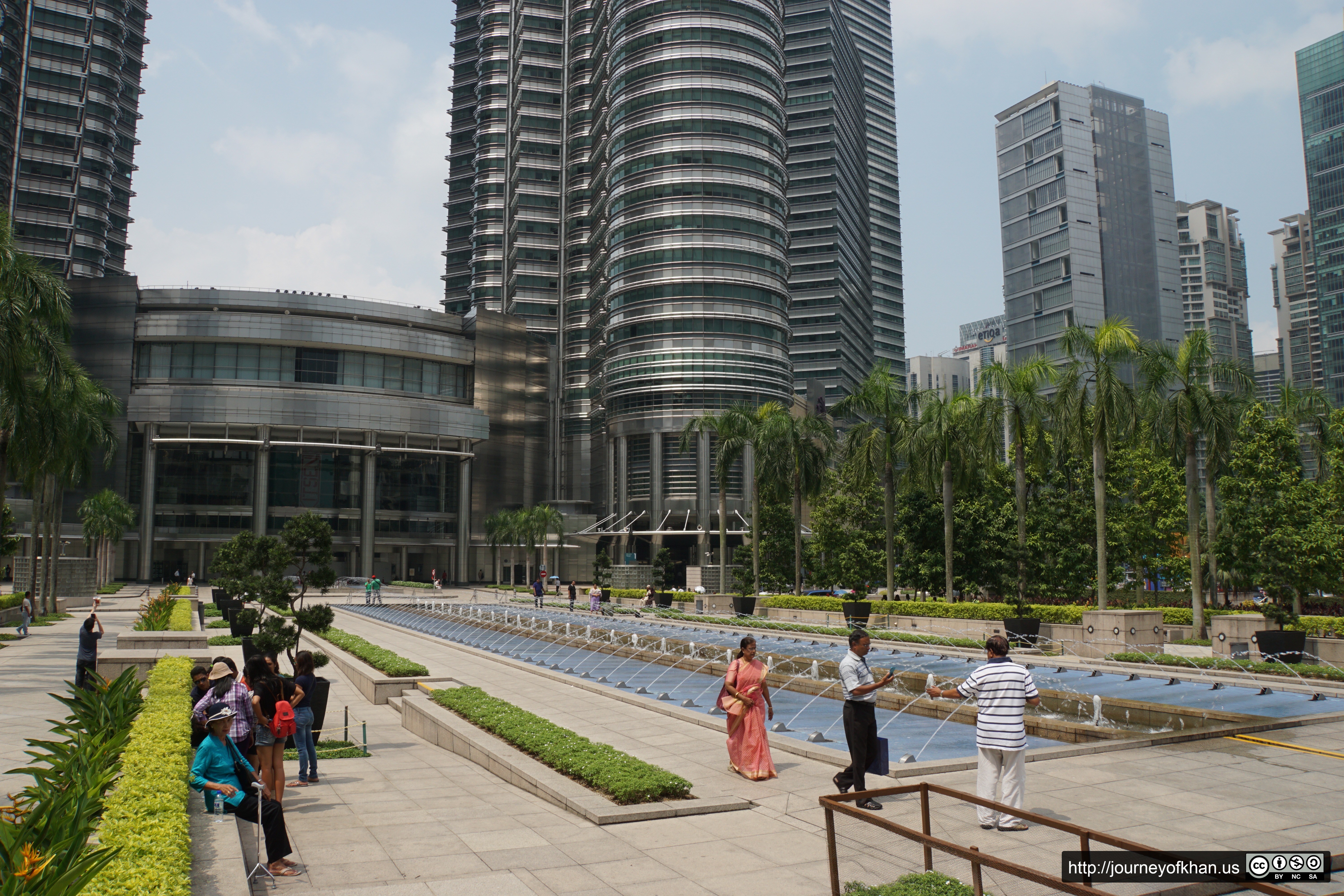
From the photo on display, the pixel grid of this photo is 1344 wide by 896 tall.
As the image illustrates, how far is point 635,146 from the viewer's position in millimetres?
101188

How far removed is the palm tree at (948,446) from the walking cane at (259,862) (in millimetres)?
35640

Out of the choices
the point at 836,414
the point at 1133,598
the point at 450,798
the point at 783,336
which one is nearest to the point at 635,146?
Result: the point at 783,336

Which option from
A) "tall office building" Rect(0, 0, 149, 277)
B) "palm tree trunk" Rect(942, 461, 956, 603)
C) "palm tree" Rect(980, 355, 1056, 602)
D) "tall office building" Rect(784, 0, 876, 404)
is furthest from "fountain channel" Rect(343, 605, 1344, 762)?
"tall office building" Rect(784, 0, 876, 404)

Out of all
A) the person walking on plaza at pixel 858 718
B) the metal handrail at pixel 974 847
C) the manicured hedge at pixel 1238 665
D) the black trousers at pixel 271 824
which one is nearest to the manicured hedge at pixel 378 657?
the black trousers at pixel 271 824

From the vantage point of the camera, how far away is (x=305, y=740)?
12539 mm

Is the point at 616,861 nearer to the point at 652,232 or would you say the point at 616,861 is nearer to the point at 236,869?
the point at 236,869

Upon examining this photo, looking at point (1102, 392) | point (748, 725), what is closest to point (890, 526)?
point (1102, 392)

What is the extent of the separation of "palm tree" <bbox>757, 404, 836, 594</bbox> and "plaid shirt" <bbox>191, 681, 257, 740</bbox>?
4441cm

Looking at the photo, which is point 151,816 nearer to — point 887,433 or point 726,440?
point 887,433

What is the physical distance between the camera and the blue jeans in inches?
492

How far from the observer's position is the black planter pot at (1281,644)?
24828mm

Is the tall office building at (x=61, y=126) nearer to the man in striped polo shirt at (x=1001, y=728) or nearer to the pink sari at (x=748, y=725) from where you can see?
the pink sari at (x=748, y=725)

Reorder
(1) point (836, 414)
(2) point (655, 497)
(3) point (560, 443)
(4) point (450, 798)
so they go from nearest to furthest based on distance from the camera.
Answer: (4) point (450, 798) < (1) point (836, 414) < (2) point (655, 497) < (3) point (560, 443)

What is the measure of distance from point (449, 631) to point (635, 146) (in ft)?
236
